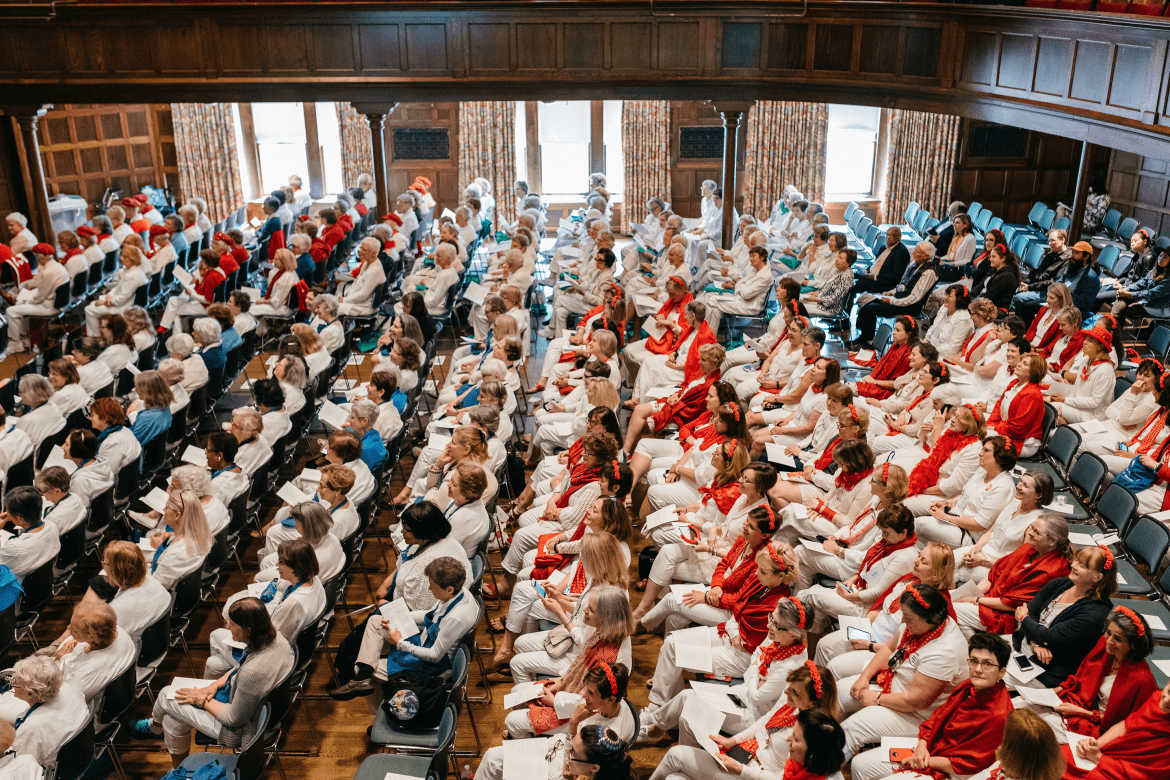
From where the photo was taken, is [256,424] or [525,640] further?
[256,424]

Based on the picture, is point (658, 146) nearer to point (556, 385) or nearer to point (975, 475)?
point (556, 385)

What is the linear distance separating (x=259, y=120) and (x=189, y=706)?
1513 centimetres

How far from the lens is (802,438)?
7312 mm

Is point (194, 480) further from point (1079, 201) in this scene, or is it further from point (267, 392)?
point (1079, 201)

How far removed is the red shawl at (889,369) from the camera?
7797 millimetres

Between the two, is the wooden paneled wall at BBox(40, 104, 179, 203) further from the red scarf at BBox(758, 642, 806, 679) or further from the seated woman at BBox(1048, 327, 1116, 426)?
the red scarf at BBox(758, 642, 806, 679)

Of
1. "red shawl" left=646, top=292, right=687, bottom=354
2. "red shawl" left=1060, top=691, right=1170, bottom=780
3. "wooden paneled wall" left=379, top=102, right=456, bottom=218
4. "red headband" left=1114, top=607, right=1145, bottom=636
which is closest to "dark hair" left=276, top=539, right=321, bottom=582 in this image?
"red shawl" left=1060, top=691, right=1170, bottom=780

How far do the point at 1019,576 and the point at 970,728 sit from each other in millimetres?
1286

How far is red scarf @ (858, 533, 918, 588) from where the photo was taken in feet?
16.6

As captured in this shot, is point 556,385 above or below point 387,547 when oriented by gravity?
above

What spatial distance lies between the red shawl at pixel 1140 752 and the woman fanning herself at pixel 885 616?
0.94 metres

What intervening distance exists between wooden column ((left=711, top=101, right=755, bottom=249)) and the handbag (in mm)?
9261

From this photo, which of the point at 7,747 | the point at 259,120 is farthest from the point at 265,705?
the point at 259,120

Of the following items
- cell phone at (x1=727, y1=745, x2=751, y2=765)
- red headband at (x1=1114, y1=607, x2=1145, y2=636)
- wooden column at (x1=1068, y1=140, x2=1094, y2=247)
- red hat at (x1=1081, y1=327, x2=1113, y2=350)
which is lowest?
cell phone at (x1=727, y1=745, x2=751, y2=765)
